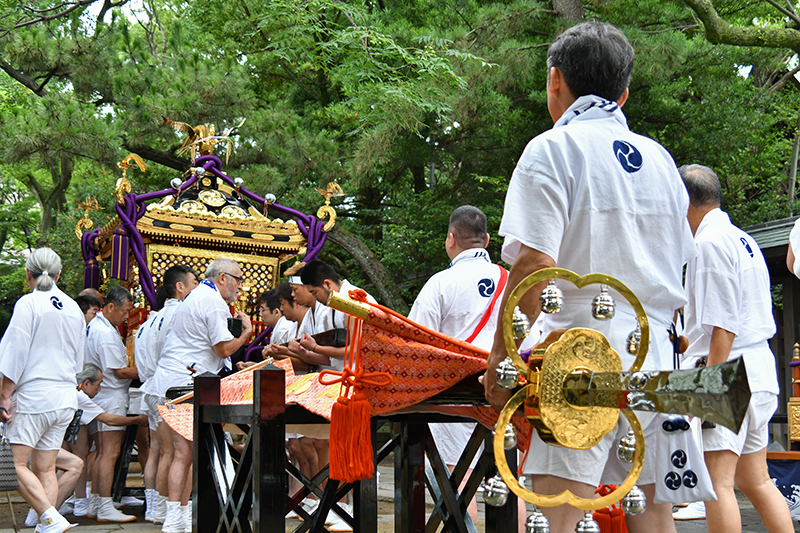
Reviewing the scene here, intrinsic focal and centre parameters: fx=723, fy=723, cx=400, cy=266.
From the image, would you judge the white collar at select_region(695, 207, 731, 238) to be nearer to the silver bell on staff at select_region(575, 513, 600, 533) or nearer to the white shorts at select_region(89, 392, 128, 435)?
the silver bell on staff at select_region(575, 513, 600, 533)

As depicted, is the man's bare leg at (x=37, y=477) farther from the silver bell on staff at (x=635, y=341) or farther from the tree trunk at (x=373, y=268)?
the tree trunk at (x=373, y=268)

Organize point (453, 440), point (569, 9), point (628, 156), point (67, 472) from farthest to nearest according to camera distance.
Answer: point (569, 9), point (67, 472), point (453, 440), point (628, 156)

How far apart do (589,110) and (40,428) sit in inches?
164

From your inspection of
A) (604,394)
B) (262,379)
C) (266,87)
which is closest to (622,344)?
(604,394)

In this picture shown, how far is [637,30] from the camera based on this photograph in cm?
841

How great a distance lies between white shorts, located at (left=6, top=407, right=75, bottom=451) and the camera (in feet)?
14.9

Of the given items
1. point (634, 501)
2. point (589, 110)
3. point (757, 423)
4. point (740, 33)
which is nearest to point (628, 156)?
point (589, 110)

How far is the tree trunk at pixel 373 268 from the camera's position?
9914 mm

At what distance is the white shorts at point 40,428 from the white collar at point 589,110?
4062 mm

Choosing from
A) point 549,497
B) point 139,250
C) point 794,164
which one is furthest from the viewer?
point 794,164

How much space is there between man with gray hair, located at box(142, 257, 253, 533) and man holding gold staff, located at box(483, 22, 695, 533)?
372 cm

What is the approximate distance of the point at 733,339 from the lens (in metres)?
2.87

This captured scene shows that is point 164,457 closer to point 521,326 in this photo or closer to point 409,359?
point 409,359

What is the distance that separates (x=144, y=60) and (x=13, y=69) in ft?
5.95
